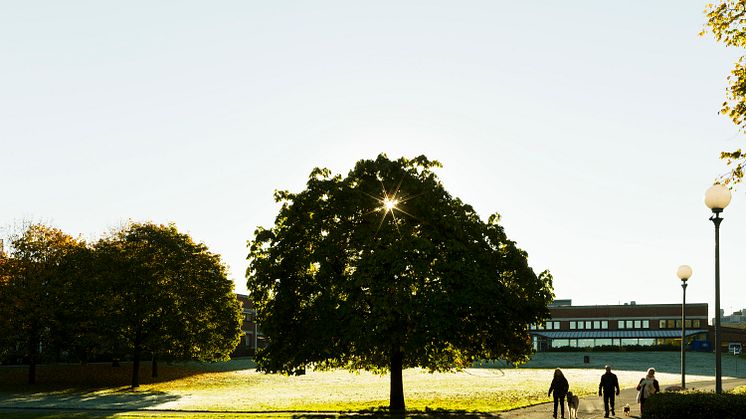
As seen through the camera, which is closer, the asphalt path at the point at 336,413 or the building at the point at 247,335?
the asphalt path at the point at 336,413

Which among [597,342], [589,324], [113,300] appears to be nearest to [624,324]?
[597,342]

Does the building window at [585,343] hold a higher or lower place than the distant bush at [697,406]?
lower

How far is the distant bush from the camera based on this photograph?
16.3m

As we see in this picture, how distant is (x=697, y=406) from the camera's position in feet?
55.0

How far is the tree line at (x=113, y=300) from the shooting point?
174 feet

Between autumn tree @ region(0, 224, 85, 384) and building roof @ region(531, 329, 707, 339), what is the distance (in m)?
83.4

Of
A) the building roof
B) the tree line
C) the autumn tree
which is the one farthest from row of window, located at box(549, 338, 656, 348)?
the autumn tree

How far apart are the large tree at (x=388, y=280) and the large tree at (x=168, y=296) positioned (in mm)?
24476

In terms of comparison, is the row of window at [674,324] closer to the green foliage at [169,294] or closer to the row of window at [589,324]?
the row of window at [589,324]

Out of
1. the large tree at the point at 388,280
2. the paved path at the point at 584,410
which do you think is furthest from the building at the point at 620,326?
the large tree at the point at 388,280

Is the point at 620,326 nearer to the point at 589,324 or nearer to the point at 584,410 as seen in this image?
the point at 589,324

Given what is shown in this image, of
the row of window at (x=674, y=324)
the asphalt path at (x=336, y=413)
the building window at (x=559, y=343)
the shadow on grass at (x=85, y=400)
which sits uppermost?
the row of window at (x=674, y=324)

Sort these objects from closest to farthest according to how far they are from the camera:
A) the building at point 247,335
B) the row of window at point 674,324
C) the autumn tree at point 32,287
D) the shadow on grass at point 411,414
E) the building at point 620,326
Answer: the shadow on grass at point 411,414 < the autumn tree at point 32,287 < the building at point 247,335 < the row of window at point 674,324 < the building at point 620,326

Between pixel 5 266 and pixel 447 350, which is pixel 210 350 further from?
pixel 447 350
